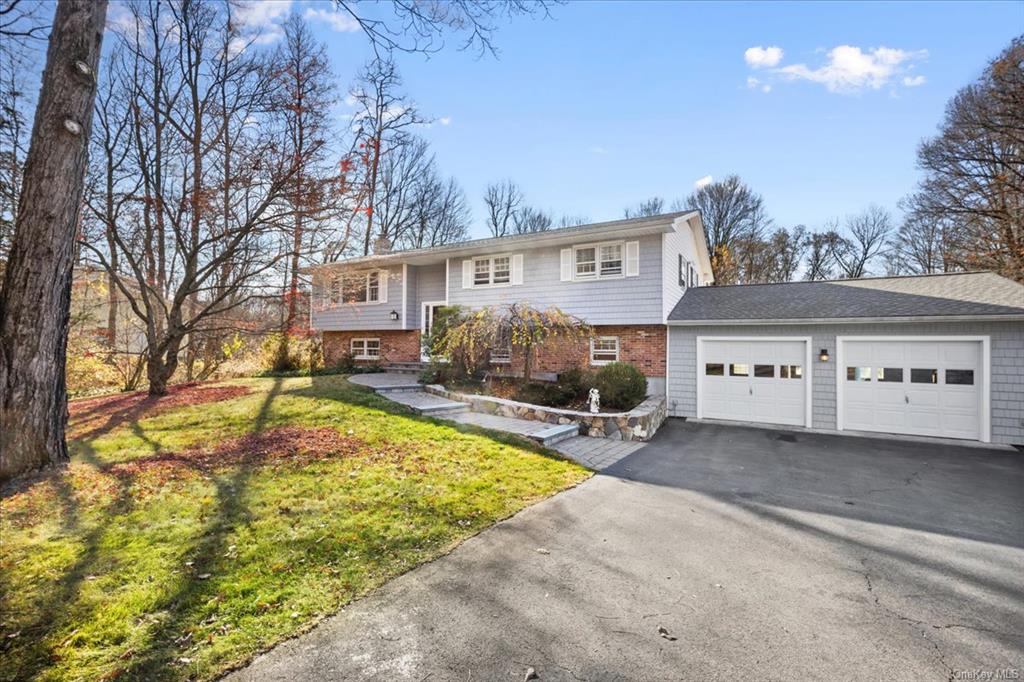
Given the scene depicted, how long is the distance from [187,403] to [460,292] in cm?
825

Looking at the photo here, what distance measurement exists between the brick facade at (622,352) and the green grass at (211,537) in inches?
252

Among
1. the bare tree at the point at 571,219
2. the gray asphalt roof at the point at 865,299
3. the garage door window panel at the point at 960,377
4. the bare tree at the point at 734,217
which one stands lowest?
the garage door window panel at the point at 960,377

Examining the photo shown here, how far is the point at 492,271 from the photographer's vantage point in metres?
14.7

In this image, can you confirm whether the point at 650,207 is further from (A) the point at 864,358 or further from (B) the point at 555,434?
(B) the point at 555,434

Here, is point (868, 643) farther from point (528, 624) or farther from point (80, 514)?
point (80, 514)

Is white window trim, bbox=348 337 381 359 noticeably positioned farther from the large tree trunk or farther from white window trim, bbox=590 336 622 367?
the large tree trunk

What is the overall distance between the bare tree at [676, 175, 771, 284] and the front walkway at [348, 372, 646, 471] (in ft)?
75.4

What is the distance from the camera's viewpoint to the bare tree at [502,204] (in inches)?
1288

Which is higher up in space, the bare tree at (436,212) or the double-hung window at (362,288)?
the bare tree at (436,212)

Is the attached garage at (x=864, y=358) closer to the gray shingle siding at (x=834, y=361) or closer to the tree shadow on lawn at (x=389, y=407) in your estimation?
the gray shingle siding at (x=834, y=361)

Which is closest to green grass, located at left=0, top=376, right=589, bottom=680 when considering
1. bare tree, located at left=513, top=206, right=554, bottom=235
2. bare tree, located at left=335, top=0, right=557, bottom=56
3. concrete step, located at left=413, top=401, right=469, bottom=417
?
concrete step, located at left=413, top=401, right=469, bottom=417

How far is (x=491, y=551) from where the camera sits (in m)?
3.83

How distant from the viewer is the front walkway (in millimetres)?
7438

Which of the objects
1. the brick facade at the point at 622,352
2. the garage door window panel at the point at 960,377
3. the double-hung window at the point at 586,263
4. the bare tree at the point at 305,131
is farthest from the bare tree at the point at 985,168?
the bare tree at the point at 305,131
